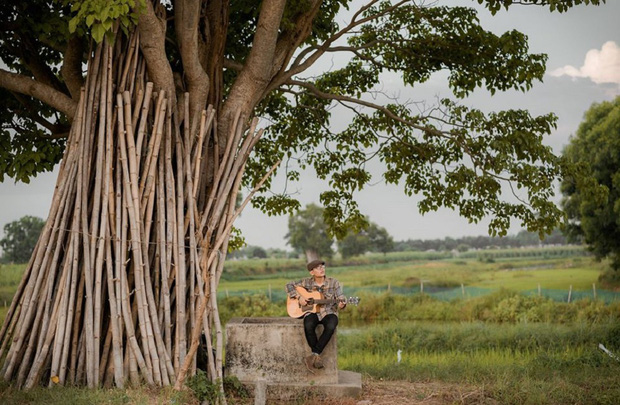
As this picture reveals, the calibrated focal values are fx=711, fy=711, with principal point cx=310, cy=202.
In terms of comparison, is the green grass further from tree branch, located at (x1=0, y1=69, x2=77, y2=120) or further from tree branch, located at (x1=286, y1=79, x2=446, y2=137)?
tree branch, located at (x1=0, y1=69, x2=77, y2=120)

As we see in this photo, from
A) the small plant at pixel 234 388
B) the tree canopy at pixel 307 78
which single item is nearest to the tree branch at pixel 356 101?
the tree canopy at pixel 307 78

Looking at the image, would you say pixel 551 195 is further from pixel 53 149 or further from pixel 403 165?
pixel 53 149

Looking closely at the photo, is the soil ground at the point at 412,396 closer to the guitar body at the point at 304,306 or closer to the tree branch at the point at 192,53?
the guitar body at the point at 304,306

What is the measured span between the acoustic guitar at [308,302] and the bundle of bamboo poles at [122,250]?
2.33ft

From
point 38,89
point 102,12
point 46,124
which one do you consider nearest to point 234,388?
point 102,12

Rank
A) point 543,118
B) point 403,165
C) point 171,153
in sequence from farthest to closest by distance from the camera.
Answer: point 403,165
point 543,118
point 171,153

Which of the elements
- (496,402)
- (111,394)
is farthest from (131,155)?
(496,402)

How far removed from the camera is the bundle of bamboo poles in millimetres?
6008

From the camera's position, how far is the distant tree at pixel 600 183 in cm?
2027

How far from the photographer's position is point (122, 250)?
608 centimetres

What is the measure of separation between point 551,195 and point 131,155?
5.35 meters

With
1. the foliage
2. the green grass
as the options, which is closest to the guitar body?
the green grass

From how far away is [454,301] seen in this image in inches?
876

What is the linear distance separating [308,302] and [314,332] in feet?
0.94
